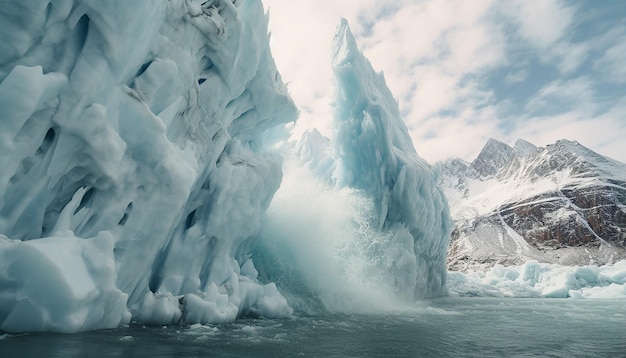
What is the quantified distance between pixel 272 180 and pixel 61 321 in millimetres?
7959

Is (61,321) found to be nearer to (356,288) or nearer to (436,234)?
(356,288)

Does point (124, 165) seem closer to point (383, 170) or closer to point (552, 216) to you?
point (383, 170)

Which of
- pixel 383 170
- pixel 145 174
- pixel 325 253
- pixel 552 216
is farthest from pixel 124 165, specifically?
pixel 552 216

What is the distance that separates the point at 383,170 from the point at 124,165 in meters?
14.6

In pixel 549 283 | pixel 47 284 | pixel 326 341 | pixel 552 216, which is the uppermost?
pixel 552 216

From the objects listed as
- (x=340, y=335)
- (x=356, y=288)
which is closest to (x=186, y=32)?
(x=340, y=335)

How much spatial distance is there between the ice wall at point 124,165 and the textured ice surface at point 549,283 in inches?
1000

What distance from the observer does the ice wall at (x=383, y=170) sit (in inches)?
798

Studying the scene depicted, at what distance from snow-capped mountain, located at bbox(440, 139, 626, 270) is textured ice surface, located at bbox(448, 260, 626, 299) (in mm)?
27108

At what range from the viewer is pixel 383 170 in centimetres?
2056

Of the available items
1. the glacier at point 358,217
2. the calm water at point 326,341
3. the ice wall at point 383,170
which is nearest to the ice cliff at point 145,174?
the glacier at point 358,217

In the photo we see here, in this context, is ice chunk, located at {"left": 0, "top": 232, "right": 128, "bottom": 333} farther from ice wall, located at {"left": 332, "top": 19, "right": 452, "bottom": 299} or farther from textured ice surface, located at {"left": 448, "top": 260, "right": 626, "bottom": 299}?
textured ice surface, located at {"left": 448, "top": 260, "right": 626, "bottom": 299}

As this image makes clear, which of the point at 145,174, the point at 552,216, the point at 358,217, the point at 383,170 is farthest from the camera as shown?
the point at 552,216

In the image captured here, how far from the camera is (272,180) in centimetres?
1335
